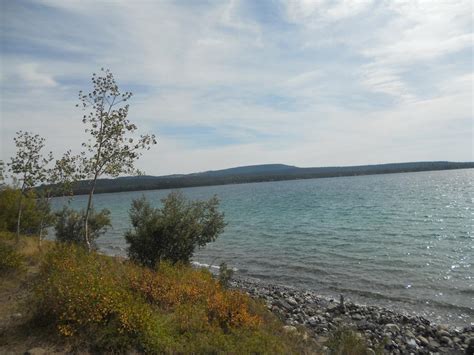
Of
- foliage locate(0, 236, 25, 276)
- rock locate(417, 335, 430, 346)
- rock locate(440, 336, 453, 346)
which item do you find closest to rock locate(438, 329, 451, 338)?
rock locate(440, 336, 453, 346)

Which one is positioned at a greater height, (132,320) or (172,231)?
(172,231)

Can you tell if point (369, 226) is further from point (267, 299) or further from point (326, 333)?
point (326, 333)

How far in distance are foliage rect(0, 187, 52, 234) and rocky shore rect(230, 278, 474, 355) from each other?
1938 cm

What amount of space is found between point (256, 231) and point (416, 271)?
2263cm

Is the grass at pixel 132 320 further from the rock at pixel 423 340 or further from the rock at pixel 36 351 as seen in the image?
the rock at pixel 423 340

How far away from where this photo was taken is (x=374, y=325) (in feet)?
50.0

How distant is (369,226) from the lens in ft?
139

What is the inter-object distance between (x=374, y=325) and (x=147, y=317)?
10.8m

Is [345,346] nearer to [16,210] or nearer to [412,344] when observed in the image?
[412,344]

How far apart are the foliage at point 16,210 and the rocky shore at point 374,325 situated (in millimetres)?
19377

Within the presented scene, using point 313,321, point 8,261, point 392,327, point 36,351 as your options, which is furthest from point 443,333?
point 8,261

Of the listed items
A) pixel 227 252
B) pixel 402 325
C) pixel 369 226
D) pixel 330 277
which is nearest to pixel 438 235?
pixel 369 226

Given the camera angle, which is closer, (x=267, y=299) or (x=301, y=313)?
(x=301, y=313)

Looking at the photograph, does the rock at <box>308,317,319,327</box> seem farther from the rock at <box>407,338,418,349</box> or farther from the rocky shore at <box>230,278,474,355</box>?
the rock at <box>407,338,418,349</box>
